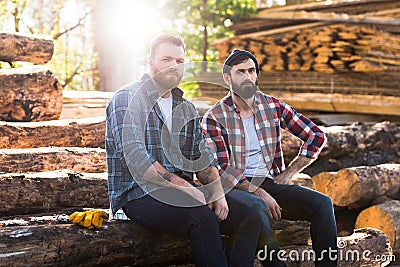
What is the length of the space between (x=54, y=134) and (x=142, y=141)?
2.03 meters

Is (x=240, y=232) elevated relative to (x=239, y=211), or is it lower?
lower

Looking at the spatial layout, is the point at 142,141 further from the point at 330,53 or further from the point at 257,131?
the point at 330,53

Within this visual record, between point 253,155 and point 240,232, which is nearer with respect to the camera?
point 240,232

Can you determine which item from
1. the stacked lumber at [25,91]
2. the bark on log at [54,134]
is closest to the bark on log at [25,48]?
the stacked lumber at [25,91]

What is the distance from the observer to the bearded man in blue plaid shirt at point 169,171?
3363 millimetres

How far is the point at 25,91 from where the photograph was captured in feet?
18.7

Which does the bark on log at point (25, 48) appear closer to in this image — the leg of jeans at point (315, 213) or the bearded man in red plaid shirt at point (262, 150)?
the bearded man in red plaid shirt at point (262, 150)

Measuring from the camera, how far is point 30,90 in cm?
575

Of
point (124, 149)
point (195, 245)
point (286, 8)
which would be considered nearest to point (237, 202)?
point (195, 245)

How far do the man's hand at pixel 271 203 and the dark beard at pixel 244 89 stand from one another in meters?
0.66

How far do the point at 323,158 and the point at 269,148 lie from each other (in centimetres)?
238

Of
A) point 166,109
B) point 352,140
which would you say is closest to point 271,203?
point 166,109

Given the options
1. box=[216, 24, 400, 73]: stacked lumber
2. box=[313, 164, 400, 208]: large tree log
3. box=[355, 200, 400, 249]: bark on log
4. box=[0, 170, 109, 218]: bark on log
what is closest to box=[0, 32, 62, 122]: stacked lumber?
box=[0, 170, 109, 218]: bark on log

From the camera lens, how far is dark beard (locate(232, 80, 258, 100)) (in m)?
4.14
